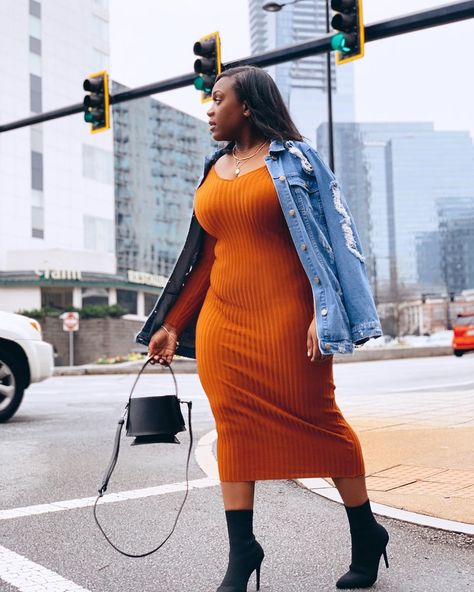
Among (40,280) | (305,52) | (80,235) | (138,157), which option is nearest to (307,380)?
(305,52)

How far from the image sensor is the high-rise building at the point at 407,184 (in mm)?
127375

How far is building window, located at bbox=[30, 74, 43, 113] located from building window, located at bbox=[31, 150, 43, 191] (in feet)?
10.4

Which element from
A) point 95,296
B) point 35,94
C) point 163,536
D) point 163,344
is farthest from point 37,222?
point 163,344

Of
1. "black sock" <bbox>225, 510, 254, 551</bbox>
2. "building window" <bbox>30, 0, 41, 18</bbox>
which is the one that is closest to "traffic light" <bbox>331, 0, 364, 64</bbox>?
"black sock" <bbox>225, 510, 254, 551</bbox>

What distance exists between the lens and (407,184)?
151125mm

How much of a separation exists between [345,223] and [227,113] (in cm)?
61

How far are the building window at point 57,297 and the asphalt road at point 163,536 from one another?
4780 cm

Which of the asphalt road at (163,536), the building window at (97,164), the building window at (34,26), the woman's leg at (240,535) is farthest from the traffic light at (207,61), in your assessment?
the building window at (97,164)

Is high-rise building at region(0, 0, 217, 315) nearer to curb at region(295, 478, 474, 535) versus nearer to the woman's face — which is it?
curb at region(295, 478, 474, 535)

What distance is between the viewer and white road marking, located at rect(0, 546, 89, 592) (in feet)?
10.3

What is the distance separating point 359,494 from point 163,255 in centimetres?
8120

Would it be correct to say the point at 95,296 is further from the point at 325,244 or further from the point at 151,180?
the point at 325,244

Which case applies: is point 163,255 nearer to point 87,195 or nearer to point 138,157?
point 138,157

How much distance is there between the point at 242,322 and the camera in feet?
10.0
